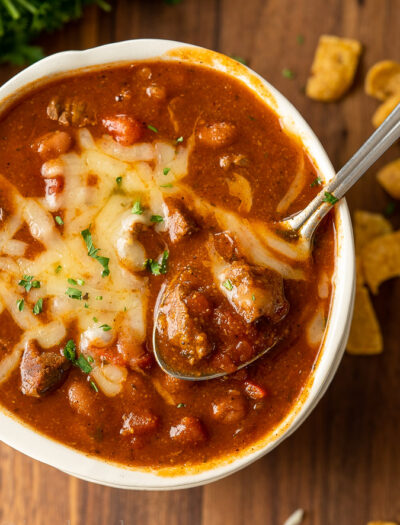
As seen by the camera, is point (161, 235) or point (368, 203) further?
point (368, 203)

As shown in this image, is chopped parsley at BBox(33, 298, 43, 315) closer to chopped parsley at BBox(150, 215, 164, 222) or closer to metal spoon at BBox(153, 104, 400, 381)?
metal spoon at BBox(153, 104, 400, 381)

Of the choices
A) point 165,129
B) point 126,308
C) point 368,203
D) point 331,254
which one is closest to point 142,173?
point 165,129

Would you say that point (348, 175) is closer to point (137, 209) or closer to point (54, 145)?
point (137, 209)

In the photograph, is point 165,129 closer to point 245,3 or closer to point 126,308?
point 126,308

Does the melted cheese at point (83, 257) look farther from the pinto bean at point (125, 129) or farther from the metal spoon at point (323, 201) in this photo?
the metal spoon at point (323, 201)

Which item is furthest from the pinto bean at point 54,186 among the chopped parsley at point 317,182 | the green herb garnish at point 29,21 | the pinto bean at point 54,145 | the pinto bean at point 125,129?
the chopped parsley at point 317,182

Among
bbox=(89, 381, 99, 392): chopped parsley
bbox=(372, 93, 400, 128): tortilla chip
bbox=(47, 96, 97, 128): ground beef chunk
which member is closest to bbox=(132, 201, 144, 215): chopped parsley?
bbox=(47, 96, 97, 128): ground beef chunk
